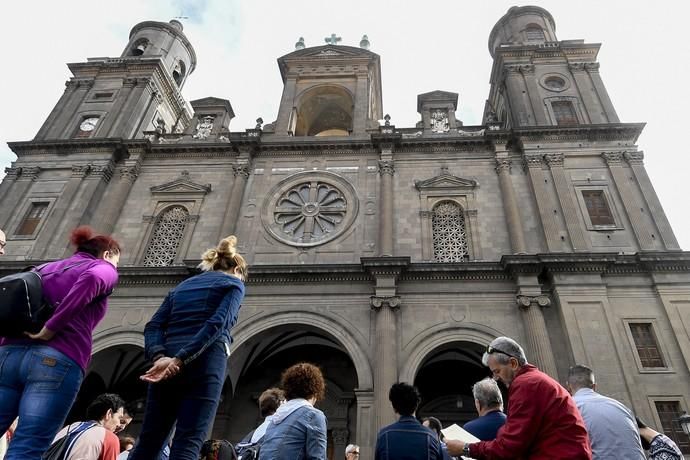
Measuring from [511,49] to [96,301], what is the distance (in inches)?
927

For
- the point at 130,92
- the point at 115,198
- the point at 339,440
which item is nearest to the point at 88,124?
the point at 130,92

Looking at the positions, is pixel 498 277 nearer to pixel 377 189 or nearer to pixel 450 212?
pixel 450 212

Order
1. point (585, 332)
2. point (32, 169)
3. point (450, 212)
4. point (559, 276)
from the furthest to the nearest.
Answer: point (32, 169)
point (450, 212)
point (559, 276)
point (585, 332)

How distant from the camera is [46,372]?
2.91 meters

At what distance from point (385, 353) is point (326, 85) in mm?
15378

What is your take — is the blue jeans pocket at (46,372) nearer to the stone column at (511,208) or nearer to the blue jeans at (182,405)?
the blue jeans at (182,405)

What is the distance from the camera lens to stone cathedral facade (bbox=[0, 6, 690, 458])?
1329 centimetres

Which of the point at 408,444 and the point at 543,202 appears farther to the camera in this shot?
the point at 543,202

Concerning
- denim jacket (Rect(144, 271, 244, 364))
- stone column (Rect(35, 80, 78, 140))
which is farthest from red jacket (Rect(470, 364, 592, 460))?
stone column (Rect(35, 80, 78, 140))

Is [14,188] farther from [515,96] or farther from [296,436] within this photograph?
[515,96]

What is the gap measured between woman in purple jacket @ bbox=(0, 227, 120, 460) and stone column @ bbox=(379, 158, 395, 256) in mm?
12417

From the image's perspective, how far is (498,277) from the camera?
572 inches

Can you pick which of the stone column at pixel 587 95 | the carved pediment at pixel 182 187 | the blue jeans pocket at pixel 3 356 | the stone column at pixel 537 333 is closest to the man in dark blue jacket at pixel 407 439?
the blue jeans pocket at pixel 3 356

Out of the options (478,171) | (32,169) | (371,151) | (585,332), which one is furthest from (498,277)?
(32,169)
